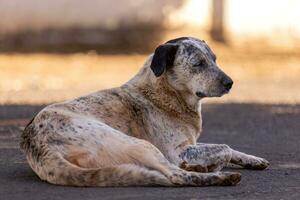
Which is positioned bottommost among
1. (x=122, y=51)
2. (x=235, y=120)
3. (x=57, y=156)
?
(x=122, y=51)

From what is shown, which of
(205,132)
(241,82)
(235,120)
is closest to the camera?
(205,132)

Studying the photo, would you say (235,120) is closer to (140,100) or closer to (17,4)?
(140,100)

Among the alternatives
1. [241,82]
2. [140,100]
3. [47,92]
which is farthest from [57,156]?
[241,82]

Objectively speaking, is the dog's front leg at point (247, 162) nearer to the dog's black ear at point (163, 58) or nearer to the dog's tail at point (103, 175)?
the dog's black ear at point (163, 58)

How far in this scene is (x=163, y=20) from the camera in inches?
901

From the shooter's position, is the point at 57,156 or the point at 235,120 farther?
the point at 235,120

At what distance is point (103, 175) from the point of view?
734 centimetres

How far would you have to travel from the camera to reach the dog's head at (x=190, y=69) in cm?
845

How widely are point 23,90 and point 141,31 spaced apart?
230 inches

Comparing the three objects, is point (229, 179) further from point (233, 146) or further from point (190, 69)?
point (233, 146)

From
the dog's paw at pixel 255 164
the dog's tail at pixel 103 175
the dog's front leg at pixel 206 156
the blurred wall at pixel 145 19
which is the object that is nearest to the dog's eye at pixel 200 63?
the dog's front leg at pixel 206 156

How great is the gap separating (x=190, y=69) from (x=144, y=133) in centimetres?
70

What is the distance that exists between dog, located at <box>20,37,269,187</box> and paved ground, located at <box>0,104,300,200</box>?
0.11 m

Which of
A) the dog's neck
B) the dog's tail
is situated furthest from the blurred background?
the dog's tail
